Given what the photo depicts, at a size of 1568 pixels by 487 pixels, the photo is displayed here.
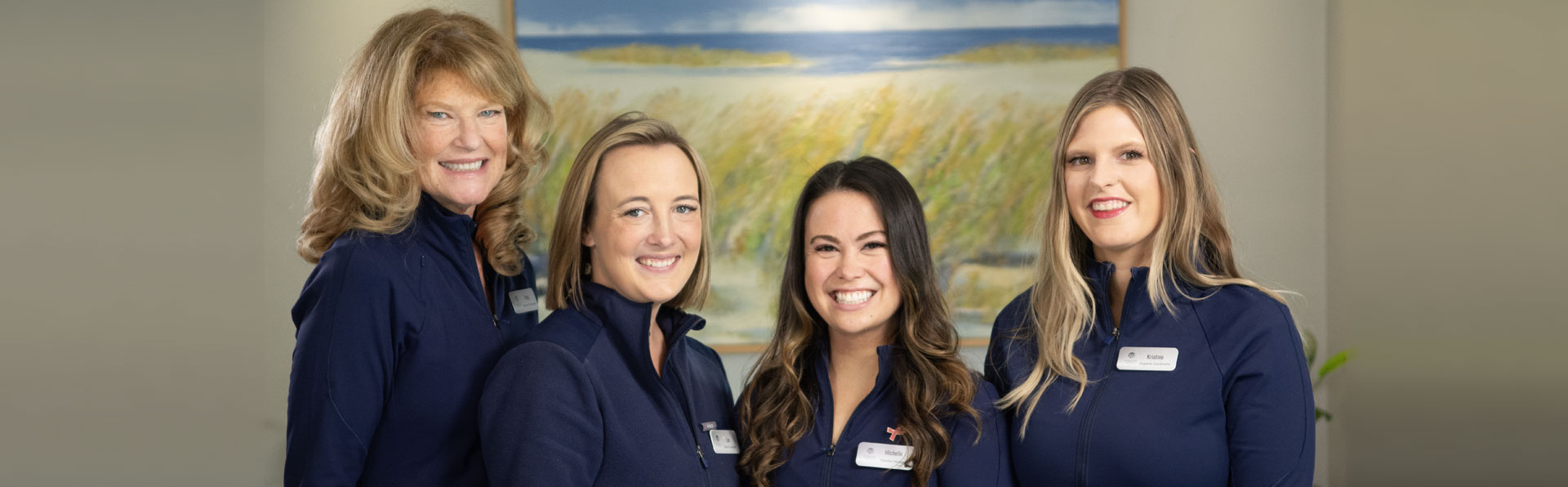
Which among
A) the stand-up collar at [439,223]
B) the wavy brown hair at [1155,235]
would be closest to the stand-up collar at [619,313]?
the stand-up collar at [439,223]

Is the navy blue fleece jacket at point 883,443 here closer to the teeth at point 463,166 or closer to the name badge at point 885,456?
the name badge at point 885,456

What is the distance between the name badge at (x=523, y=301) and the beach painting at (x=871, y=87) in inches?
71.0

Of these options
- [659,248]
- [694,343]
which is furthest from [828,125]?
[659,248]

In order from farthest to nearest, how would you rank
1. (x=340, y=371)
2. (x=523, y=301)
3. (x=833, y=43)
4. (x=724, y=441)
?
(x=833, y=43), (x=523, y=301), (x=724, y=441), (x=340, y=371)

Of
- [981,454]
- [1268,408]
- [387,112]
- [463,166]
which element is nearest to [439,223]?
[463,166]

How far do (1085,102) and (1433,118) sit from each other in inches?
25.0

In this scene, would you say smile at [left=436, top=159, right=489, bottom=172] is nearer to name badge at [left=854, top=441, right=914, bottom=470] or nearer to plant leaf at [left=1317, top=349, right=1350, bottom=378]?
name badge at [left=854, top=441, right=914, bottom=470]

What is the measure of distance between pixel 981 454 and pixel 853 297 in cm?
38

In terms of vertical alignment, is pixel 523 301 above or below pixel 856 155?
below

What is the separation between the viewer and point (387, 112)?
70.2 inches

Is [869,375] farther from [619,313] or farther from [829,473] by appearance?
[619,313]

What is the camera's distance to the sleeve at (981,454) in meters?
1.85

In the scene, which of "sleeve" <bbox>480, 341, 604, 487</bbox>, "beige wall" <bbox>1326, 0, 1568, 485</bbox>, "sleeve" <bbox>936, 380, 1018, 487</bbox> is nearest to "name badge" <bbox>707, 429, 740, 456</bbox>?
"sleeve" <bbox>480, 341, 604, 487</bbox>

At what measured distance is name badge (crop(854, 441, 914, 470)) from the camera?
1.86 meters
